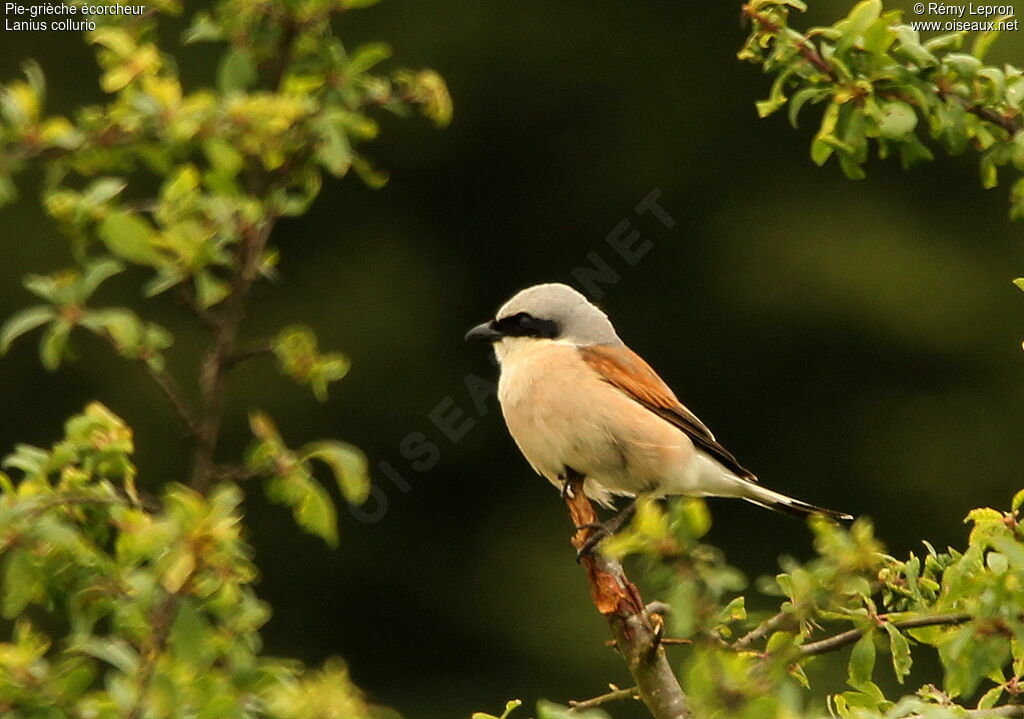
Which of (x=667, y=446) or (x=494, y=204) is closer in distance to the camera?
(x=667, y=446)

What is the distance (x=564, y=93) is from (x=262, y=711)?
34.8ft

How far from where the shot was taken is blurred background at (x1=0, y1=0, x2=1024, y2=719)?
452 inches

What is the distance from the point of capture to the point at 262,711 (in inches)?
87.9

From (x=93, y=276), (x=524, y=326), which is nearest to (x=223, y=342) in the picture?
(x=93, y=276)

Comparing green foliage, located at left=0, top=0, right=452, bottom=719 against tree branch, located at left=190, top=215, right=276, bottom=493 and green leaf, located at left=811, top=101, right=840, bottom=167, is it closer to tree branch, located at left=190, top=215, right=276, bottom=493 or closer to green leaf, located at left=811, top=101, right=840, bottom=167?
tree branch, located at left=190, top=215, right=276, bottom=493

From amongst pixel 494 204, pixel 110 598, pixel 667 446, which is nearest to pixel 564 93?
pixel 494 204

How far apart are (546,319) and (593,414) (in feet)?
1.35

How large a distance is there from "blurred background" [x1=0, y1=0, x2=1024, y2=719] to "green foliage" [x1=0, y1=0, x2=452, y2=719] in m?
8.55

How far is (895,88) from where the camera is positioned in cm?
276

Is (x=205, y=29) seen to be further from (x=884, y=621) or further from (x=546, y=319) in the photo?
(x=546, y=319)

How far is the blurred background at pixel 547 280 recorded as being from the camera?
11484 millimetres

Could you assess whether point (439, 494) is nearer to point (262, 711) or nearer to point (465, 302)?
point (465, 302)

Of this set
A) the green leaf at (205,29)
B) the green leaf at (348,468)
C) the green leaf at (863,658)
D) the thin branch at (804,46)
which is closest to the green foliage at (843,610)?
the green leaf at (863,658)

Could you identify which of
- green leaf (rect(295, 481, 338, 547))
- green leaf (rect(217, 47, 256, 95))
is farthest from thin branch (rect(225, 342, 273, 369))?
green leaf (rect(217, 47, 256, 95))
